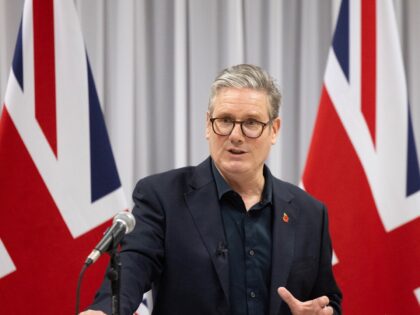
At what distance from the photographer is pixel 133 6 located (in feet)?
12.8

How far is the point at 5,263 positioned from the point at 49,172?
0.47 meters

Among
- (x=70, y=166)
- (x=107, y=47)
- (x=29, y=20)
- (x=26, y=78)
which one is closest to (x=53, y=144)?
(x=70, y=166)

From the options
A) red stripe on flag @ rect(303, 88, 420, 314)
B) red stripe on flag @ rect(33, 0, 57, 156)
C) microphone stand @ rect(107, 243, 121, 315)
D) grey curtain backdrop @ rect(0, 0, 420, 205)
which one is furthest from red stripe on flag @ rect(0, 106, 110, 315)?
microphone stand @ rect(107, 243, 121, 315)

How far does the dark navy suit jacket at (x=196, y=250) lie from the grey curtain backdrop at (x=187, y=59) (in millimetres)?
1578

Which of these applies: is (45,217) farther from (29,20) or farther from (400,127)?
(400,127)

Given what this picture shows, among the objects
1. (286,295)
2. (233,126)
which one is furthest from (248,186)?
(286,295)

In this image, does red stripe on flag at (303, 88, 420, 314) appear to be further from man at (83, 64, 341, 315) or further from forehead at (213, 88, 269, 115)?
forehead at (213, 88, 269, 115)

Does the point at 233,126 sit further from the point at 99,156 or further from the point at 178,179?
the point at 99,156

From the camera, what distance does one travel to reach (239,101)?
7.37 ft

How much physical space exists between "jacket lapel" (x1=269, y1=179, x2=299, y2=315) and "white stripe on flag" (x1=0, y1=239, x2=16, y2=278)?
1.34m

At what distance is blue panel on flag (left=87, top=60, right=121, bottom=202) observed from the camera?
3.17 m

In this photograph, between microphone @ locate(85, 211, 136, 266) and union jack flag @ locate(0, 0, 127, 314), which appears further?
union jack flag @ locate(0, 0, 127, 314)

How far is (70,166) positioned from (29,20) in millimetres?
730

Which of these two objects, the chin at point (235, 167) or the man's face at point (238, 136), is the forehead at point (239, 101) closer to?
the man's face at point (238, 136)
